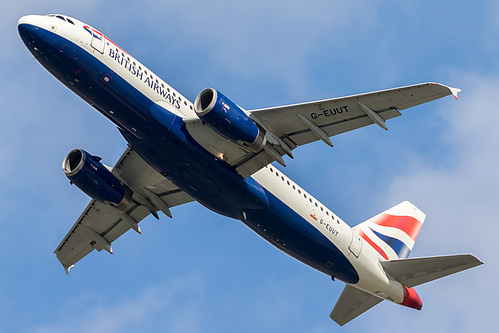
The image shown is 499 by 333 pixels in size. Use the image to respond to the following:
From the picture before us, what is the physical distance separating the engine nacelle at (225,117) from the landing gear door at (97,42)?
14.9 feet

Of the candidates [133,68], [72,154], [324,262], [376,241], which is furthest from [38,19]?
[376,241]

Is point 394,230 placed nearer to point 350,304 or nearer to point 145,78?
point 350,304

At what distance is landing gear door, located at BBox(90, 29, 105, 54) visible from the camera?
29625mm

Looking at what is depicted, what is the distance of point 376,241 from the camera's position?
39.4 metres

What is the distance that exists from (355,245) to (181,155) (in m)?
10.7

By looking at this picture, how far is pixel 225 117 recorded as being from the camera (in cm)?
2917

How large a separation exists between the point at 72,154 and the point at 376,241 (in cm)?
1687

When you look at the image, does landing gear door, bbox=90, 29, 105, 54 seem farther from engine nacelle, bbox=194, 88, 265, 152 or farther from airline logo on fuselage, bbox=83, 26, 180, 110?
engine nacelle, bbox=194, 88, 265, 152

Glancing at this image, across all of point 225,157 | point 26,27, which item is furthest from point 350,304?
point 26,27

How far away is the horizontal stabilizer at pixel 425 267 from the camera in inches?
1377

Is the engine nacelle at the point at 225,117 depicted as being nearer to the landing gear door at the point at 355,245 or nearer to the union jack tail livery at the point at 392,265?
the landing gear door at the point at 355,245

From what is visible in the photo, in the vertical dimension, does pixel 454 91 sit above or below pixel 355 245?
above

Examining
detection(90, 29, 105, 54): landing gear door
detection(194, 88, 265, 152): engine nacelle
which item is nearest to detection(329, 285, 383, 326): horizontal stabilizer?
detection(194, 88, 265, 152): engine nacelle

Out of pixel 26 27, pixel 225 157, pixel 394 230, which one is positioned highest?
pixel 394 230
